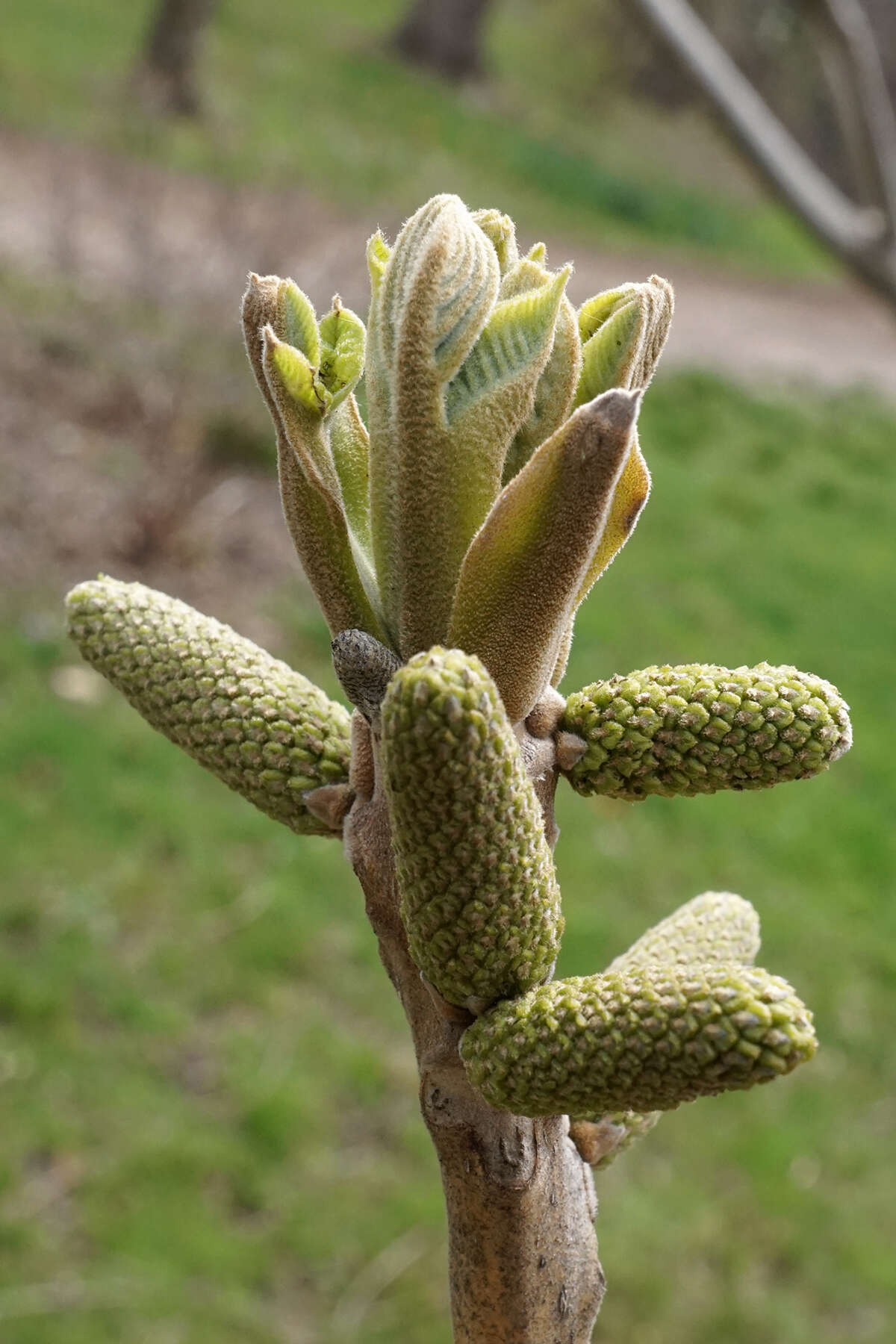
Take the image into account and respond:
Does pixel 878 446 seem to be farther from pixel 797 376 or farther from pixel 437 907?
pixel 437 907

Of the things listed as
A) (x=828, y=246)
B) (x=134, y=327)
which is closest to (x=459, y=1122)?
(x=828, y=246)

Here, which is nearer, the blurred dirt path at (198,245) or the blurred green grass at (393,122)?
the blurred dirt path at (198,245)

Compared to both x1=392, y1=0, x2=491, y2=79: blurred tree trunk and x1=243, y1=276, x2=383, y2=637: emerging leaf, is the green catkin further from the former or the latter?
x1=392, y1=0, x2=491, y2=79: blurred tree trunk

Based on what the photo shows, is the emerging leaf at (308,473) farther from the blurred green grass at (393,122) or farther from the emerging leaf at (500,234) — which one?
the blurred green grass at (393,122)

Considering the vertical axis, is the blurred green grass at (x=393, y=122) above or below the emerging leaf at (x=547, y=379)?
above

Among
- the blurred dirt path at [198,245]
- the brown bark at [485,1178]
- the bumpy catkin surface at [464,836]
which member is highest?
the blurred dirt path at [198,245]

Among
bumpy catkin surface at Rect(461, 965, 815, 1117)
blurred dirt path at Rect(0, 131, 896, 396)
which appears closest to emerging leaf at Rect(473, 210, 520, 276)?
bumpy catkin surface at Rect(461, 965, 815, 1117)

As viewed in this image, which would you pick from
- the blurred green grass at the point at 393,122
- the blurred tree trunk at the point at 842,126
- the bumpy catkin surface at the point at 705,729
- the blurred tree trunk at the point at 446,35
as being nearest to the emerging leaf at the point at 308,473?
the bumpy catkin surface at the point at 705,729
